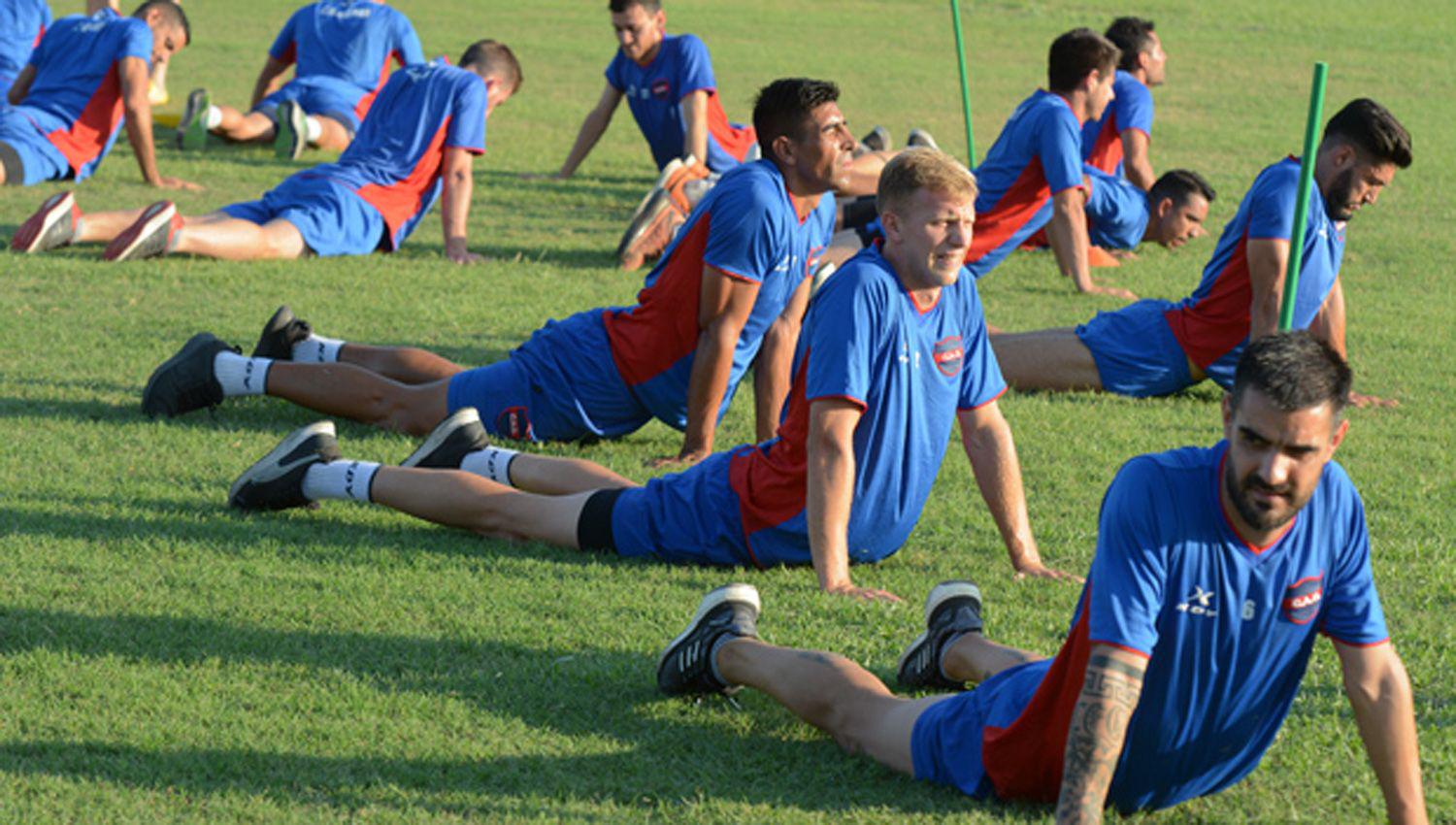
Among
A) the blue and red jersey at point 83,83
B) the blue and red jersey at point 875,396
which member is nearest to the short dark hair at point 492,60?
the blue and red jersey at point 83,83

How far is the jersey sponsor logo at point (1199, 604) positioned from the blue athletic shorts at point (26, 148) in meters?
12.0

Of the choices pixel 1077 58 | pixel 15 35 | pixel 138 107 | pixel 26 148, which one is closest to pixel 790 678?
pixel 1077 58

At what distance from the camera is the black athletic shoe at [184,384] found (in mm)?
8102

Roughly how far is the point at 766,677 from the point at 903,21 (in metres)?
27.2

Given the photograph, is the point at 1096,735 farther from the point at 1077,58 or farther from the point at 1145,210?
the point at 1145,210

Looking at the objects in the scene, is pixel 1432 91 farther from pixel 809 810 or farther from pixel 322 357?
pixel 809 810

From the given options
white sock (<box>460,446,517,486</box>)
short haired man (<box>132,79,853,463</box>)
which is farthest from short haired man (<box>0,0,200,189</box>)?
white sock (<box>460,446,517,486</box>)

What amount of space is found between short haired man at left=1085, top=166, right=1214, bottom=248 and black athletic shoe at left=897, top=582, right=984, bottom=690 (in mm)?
7863

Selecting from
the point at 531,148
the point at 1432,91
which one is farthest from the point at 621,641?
the point at 1432,91

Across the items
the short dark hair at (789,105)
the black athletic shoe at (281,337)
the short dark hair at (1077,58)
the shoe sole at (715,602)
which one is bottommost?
the black athletic shoe at (281,337)

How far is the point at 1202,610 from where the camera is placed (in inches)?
158

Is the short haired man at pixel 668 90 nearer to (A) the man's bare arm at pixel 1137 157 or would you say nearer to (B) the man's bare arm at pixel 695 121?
(B) the man's bare arm at pixel 695 121

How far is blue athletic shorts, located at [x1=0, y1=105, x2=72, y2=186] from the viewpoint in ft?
45.5

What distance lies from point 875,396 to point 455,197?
6439 millimetres
